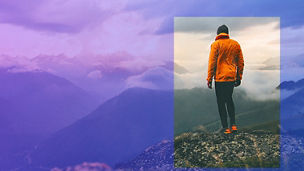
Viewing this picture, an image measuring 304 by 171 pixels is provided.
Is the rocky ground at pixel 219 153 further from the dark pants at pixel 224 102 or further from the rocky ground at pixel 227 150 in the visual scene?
the dark pants at pixel 224 102

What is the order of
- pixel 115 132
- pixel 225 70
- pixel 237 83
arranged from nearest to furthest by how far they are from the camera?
pixel 225 70 → pixel 237 83 → pixel 115 132

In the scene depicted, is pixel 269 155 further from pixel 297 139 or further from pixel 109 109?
pixel 109 109

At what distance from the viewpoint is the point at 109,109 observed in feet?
20.5

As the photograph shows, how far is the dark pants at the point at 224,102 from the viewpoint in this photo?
6016 millimetres

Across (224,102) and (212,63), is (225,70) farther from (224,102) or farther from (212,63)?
(224,102)

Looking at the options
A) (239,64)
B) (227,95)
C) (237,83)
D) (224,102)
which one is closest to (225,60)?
(239,64)

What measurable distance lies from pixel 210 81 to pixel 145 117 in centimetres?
130

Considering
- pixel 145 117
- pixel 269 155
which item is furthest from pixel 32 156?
pixel 269 155

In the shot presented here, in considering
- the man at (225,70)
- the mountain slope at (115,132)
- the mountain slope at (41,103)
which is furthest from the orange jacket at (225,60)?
the mountain slope at (41,103)

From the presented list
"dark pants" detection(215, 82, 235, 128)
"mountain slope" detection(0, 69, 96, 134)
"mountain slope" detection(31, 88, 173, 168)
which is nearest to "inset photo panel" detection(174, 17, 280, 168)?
"dark pants" detection(215, 82, 235, 128)

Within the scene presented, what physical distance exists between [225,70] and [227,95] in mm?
446

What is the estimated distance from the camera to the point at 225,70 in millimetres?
5930

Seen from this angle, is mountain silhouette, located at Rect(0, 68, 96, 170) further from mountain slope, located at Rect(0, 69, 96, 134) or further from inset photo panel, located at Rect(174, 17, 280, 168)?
inset photo panel, located at Rect(174, 17, 280, 168)

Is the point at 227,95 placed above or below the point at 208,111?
above
